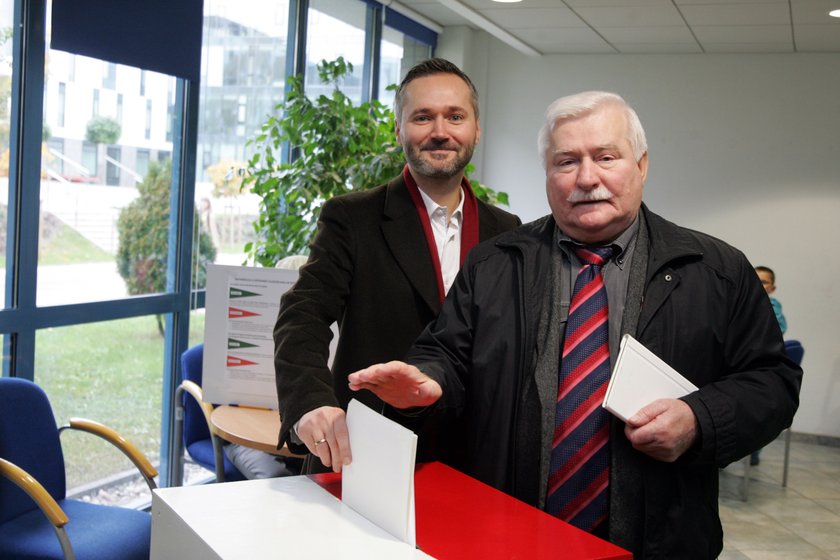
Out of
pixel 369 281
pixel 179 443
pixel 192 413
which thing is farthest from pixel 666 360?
pixel 192 413

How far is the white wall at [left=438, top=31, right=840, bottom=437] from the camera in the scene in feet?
23.7

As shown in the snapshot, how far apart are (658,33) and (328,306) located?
5769 mm

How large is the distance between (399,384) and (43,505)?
71.7 inches

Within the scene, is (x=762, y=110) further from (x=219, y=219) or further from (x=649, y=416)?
(x=649, y=416)

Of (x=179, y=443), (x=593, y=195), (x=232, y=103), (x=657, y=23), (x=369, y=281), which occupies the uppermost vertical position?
(x=657, y=23)

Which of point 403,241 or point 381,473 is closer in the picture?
point 381,473

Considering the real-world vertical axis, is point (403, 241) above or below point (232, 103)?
below

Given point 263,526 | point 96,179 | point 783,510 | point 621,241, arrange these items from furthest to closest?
point 783,510 < point 96,179 < point 621,241 < point 263,526

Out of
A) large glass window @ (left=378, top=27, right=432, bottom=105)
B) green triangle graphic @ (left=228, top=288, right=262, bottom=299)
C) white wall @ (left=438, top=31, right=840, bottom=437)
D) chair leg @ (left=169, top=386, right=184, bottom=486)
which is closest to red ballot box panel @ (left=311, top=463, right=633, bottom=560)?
green triangle graphic @ (left=228, top=288, right=262, bottom=299)

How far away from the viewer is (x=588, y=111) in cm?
147

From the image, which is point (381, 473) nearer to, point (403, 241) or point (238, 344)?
point (403, 241)

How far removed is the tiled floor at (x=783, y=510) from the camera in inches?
183

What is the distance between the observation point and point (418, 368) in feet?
4.59

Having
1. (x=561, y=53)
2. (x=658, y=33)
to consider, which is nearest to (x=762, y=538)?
(x=658, y=33)
